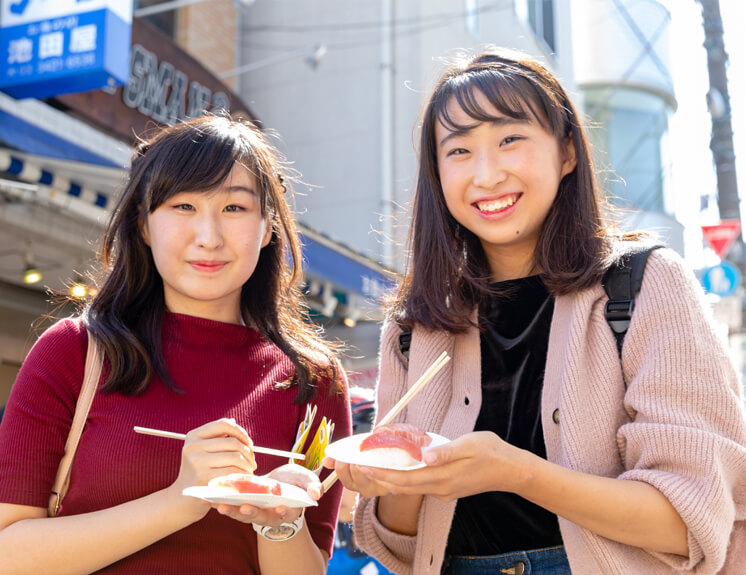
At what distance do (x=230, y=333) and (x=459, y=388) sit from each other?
71 cm

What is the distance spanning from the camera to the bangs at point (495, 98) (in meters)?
2.17

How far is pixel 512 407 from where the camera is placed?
6.79 ft

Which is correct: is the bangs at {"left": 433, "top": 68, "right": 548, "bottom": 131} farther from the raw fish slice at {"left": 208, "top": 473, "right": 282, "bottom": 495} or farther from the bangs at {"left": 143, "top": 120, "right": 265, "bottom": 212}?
the raw fish slice at {"left": 208, "top": 473, "right": 282, "bottom": 495}

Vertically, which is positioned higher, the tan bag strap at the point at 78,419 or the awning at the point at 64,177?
the awning at the point at 64,177

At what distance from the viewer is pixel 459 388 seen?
2172mm

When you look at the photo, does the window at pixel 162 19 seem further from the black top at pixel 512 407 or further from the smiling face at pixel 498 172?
the black top at pixel 512 407

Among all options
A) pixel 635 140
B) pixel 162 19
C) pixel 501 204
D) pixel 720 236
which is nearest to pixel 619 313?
pixel 501 204

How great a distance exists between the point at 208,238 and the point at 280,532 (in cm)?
80

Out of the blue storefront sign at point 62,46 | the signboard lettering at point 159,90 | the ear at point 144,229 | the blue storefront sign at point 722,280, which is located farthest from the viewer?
the blue storefront sign at point 722,280

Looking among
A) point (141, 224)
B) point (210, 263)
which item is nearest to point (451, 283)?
point (210, 263)

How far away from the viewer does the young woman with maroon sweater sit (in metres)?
1.86

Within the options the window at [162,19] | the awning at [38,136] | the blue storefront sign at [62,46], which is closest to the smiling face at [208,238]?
the awning at [38,136]

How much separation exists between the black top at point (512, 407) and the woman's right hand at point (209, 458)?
60 cm

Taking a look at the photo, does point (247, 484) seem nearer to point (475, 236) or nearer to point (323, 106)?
point (475, 236)
